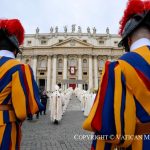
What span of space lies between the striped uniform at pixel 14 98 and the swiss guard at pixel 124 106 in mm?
885

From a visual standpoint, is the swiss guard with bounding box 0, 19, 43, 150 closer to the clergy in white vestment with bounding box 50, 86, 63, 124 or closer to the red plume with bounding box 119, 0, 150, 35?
the red plume with bounding box 119, 0, 150, 35

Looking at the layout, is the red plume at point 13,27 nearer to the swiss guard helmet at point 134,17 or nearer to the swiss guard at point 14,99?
the swiss guard at point 14,99

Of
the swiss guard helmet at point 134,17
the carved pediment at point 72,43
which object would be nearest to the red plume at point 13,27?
the swiss guard helmet at point 134,17

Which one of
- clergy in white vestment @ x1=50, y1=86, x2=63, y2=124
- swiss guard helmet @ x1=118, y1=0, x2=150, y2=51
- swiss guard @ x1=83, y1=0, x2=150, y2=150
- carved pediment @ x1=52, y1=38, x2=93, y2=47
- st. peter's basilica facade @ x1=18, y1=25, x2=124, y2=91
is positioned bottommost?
clergy in white vestment @ x1=50, y1=86, x2=63, y2=124

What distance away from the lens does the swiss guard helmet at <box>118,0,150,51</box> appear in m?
2.14

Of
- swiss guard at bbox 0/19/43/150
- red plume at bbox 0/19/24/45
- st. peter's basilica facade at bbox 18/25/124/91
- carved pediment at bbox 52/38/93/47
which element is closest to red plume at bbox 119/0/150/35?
swiss guard at bbox 0/19/43/150

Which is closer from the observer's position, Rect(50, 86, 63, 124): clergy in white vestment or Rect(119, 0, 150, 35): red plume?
Rect(119, 0, 150, 35): red plume

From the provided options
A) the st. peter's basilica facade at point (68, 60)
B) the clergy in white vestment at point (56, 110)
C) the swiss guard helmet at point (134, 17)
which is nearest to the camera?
the swiss guard helmet at point (134, 17)

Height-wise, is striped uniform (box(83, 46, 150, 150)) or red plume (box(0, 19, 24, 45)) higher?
red plume (box(0, 19, 24, 45))

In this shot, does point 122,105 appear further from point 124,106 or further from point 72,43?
point 72,43

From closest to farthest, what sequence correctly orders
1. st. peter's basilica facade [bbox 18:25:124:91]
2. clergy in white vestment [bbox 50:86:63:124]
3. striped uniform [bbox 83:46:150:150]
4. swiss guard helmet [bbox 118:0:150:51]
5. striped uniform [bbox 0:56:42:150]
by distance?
striped uniform [bbox 83:46:150:150] < swiss guard helmet [bbox 118:0:150:51] < striped uniform [bbox 0:56:42:150] < clergy in white vestment [bbox 50:86:63:124] < st. peter's basilica facade [bbox 18:25:124:91]

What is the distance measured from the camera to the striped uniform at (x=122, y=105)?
1.82 metres

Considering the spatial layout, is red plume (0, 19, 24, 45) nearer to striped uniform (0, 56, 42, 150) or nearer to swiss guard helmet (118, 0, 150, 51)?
striped uniform (0, 56, 42, 150)

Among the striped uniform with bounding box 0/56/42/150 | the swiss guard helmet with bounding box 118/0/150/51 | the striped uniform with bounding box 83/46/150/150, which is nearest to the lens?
the striped uniform with bounding box 83/46/150/150
